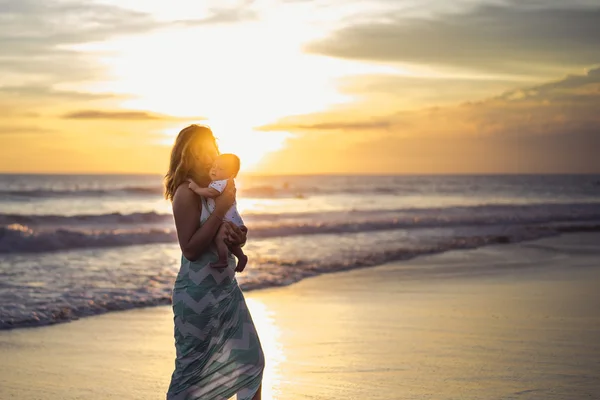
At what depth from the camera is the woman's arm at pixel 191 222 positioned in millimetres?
4102

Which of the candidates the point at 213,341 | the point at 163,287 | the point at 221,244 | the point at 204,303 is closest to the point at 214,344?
the point at 213,341

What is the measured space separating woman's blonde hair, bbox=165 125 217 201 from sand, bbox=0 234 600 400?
6.71ft

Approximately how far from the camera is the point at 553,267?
509 inches

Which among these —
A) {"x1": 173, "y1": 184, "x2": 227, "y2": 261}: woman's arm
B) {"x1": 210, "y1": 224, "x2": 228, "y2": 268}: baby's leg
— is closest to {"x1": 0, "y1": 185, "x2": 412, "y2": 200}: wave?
{"x1": 173, "y1": 184, "x2": 227, "y2": 261}: woman's arm

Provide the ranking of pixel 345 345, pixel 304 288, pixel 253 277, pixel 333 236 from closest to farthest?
1. pixel 345 345
2. pixel 304 288
3. pixel 253 277
4. pixel 333 236

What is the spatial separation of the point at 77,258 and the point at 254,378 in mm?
11575

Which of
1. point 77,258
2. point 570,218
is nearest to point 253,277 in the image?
point 77,258

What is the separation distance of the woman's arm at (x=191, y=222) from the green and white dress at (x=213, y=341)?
138 millimetres

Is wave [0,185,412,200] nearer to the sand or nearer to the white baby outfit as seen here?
the sand

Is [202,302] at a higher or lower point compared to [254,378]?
higher

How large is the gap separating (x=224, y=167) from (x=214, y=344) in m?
1.07

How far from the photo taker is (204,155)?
4.16 metres

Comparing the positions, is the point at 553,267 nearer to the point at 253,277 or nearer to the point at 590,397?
the point at 253,277

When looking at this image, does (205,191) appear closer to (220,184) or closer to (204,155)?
(220,184)
